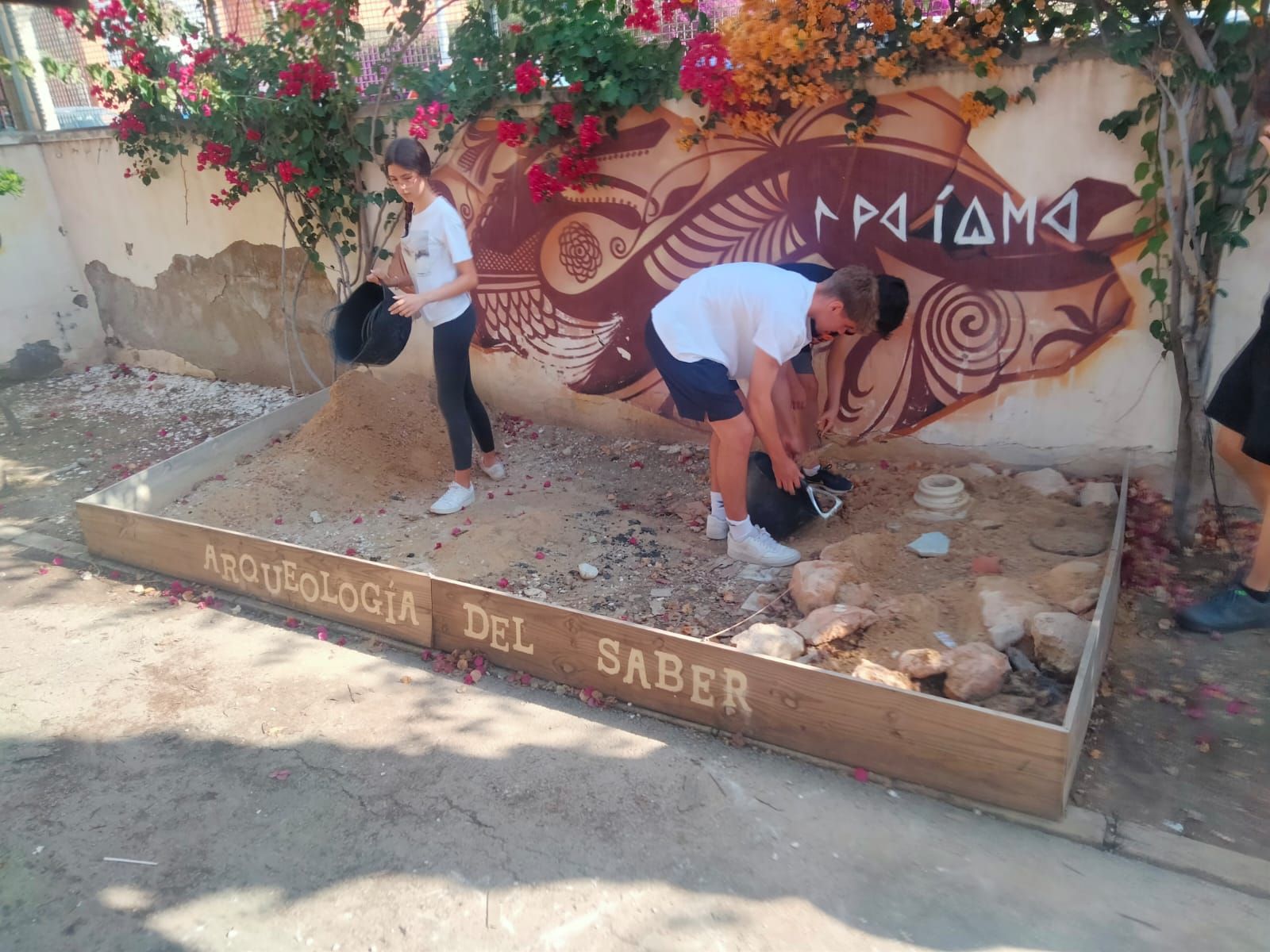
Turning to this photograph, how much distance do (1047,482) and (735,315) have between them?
1622 millimetres

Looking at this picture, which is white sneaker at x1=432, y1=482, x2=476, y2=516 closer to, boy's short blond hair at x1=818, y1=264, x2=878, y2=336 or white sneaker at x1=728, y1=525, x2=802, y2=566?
white sneaker at x1=728, y1=525, x2=802, y2=566

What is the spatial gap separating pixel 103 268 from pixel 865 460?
20.7 ft

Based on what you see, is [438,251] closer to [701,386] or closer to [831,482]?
[701,386]

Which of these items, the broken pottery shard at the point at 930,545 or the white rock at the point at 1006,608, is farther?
the broken pottery shard at the point at 930,545

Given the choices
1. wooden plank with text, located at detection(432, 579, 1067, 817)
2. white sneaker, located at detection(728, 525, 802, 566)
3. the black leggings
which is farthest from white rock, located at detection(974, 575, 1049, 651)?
the black leggings

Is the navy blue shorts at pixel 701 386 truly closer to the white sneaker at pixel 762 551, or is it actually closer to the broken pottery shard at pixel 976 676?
the white sneaker at pixel 762 551

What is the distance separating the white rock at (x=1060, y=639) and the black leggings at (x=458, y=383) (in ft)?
8.56

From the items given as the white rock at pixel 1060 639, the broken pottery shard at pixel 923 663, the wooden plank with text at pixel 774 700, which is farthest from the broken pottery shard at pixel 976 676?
the wooden plank with text at pixel 774 700

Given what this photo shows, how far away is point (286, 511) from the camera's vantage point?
4570mm

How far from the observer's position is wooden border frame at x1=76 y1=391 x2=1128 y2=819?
2354 mm

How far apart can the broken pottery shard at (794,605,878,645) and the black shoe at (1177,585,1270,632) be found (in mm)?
1119

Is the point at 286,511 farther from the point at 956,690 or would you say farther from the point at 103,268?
the point at 103,268

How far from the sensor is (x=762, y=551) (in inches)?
144

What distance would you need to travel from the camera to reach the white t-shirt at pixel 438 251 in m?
3.94
